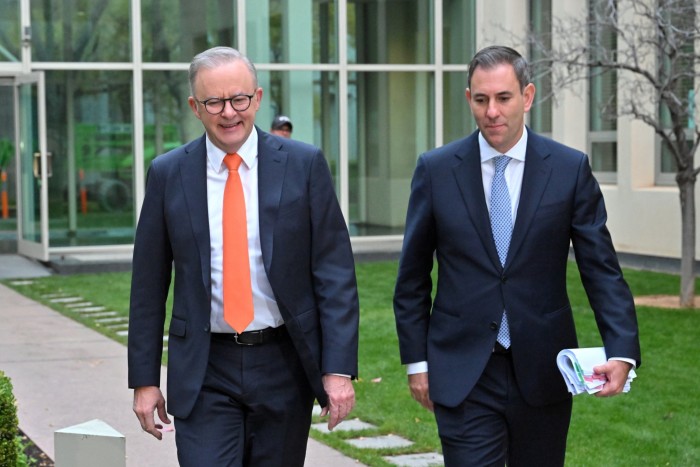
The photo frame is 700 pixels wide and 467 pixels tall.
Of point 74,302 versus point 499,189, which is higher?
point 499,189

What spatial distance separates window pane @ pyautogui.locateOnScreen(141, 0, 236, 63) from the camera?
19.4m

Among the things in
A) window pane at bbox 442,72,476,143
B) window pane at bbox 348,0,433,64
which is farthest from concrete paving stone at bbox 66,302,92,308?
window pane at bbox 442,72,476,143

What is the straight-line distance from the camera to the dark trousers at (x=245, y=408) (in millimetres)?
3957

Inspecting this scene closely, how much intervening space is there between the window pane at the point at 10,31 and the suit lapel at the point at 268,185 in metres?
15.4

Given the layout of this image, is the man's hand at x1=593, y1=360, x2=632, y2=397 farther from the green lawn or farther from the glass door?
the glass door

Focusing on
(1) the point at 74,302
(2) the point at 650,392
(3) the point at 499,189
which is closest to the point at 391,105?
(1) the point at 74,302

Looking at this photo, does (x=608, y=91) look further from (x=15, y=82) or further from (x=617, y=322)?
(x=617, y=322)

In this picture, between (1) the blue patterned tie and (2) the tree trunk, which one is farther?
(2) the tree trunk

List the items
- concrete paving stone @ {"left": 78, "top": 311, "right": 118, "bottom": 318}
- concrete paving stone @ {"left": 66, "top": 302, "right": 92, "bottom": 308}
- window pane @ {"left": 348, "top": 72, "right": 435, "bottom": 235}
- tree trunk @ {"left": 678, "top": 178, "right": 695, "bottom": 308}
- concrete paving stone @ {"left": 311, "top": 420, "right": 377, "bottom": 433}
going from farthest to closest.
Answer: window pane @ {"left": 348, "top": 72, "right": 435, "bottom": 235}
concrete paving stone @ {"left": 66, "top": 302, "right": 92, "bottom": 308}
concrete paving stone @ {"left": 78, "top": 311, "right": 118, "bottom": 318}
tree trunk @ {"left": 678, "top": 178, "right": 695, "bottom": 308}
concrete paving stone @ {"left": 311, "top": 420, "right": 377, "bottom": 433}

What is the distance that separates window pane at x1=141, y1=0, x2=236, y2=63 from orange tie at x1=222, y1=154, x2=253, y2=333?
15.7 meters

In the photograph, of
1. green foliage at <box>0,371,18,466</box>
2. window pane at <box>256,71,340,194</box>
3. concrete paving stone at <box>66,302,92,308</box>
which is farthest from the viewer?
window pane at <box>256,71,340,194</box>

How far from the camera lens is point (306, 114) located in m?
20.3

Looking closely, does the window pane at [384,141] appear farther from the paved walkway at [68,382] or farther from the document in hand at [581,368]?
the document in hand at [581,368]

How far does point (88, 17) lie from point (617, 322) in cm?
1605
